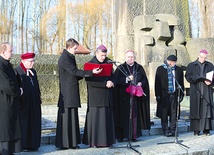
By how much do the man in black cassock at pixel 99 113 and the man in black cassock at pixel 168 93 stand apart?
1617mm

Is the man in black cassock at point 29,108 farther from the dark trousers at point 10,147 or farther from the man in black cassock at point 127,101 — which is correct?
the man in black cassock at point 127,101

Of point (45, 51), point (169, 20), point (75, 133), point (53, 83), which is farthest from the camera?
point (45, 51)

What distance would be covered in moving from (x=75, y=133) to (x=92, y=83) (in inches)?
37.3

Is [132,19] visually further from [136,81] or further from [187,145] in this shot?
[187,145]

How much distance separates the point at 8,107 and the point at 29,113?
0.82 m

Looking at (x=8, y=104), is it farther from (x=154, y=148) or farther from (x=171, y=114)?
(x=171, y=114)

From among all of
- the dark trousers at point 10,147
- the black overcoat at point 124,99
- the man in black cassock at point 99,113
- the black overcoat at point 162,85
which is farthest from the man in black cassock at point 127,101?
the dark trousers at point 10,147

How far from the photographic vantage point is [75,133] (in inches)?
236

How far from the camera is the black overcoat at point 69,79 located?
5.86 m

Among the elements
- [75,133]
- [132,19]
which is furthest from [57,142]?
[132,19]

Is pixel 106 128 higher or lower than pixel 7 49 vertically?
lower

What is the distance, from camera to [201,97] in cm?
742

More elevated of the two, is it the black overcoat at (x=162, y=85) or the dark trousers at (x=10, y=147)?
the black overcoat at (x=162, y=85)

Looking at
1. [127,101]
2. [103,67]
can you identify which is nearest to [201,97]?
[127,101]
